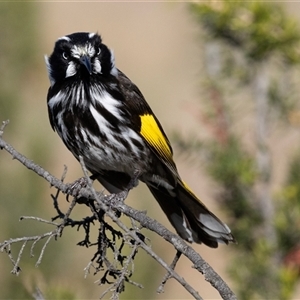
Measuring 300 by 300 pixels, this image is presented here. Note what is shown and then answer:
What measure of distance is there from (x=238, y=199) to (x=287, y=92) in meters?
0.58

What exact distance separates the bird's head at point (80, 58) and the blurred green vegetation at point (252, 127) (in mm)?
590

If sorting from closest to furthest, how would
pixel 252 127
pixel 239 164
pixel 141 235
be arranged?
1. pixel 141 235
2. pixel 239 164
3. pixel 252 127

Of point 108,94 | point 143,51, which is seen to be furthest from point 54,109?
point 143,51

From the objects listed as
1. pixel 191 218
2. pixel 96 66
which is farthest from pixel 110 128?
pixel 191 218

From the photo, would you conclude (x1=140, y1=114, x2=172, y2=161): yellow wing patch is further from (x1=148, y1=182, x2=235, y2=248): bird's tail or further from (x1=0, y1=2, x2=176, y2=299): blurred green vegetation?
(x1=0, y1=2, x2=176, y2=299): blurred green vegetation

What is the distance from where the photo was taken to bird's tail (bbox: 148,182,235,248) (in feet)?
10.7

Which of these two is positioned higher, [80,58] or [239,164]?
[80,58]

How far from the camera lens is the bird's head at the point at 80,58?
3.41m

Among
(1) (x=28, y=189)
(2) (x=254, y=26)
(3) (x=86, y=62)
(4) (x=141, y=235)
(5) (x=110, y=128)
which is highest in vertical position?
(2) (x=254, y=26)

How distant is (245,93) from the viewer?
3.23 m

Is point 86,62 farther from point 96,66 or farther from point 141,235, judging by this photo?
point 141,235

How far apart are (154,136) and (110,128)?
0.30 metres

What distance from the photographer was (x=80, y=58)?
341 centimetres

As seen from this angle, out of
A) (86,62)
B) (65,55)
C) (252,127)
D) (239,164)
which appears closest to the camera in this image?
(239,164)
